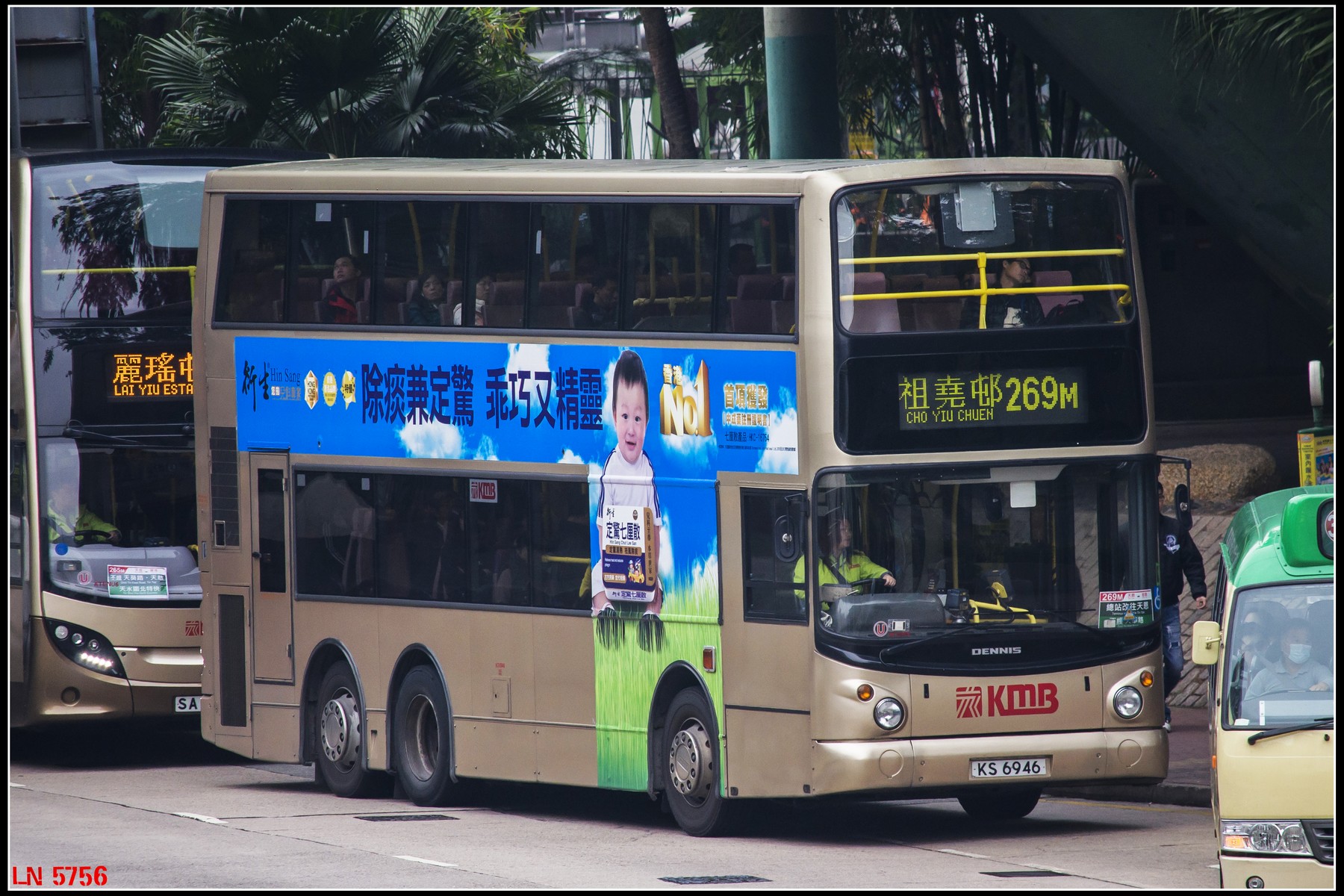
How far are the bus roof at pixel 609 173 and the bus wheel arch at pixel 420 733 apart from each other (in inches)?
131

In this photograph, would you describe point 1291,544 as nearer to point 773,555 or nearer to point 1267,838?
point 1267,838

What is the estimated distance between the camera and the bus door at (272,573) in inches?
620

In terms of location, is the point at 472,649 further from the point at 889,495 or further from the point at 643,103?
the point at 643,103

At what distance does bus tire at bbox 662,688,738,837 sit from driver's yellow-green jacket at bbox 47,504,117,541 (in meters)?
6.42

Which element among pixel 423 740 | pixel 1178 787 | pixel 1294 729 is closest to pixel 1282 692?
pixel 1294 729

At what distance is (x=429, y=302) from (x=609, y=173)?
1816 millimetres

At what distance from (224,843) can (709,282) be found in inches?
171

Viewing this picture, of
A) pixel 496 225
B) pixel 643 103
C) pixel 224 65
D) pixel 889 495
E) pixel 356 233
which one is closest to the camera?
pixel 889 495

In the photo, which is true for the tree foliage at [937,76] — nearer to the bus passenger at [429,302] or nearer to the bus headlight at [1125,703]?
the bus passenger at [429,302]

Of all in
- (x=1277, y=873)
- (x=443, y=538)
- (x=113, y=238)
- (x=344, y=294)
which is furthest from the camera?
(x=113, y=238)

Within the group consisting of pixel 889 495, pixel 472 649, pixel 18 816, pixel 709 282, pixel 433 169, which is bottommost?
pixel 18 816

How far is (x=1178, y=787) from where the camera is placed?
1434cm

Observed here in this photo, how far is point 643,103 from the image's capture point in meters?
48.9

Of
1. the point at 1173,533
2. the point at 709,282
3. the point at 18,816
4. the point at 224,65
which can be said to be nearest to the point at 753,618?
the point at 709,282
